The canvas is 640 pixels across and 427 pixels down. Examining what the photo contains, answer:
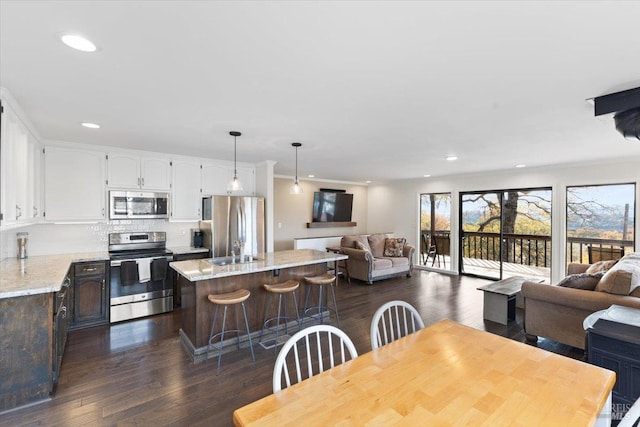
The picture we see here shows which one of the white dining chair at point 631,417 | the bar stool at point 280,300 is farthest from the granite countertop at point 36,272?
the white dining chair at point 631,417

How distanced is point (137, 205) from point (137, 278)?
3.44 feet

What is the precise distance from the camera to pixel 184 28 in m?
1.44

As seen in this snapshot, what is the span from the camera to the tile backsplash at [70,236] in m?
3.60

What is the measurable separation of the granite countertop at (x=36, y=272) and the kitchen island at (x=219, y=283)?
984 millimetres

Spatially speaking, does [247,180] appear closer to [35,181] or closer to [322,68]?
[35,181]

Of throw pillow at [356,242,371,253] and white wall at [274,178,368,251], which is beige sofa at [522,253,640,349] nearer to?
throw pillow at [356,242,371,253]

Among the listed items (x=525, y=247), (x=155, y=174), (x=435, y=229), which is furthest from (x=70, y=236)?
(x=525, y=247)

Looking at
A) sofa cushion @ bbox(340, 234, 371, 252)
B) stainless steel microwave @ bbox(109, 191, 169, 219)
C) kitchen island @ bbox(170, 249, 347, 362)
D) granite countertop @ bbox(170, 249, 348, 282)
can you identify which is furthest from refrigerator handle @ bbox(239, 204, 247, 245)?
sofa cushion @ bbox(340, 234, 371, 252)

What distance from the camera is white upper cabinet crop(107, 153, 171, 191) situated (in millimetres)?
4121

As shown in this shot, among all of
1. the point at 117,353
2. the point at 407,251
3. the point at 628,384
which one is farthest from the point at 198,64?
the point at 407,251

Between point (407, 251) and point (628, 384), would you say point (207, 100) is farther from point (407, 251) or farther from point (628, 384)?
point (407, 251)

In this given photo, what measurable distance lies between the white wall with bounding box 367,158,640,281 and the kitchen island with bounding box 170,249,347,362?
4.46 metres

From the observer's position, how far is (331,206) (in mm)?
7895

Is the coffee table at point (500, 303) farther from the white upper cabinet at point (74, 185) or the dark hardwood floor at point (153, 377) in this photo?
the white upper cabinet at point (74, 185)
